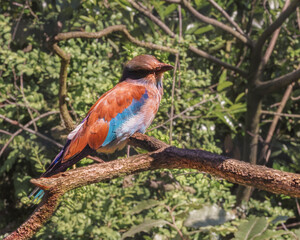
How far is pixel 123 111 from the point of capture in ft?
5.57

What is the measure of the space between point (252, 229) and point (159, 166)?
1.32ft

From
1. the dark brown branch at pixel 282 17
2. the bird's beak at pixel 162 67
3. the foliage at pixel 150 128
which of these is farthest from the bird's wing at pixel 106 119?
the dark brown branch at pixel 282 17

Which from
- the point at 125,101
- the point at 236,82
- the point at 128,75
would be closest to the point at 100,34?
the point at 128,75

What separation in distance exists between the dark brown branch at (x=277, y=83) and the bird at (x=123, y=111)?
856 mm

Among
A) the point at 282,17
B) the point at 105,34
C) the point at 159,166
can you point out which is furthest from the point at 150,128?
the point at 282,17

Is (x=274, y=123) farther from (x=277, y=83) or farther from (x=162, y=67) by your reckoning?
(x=162, y=67)

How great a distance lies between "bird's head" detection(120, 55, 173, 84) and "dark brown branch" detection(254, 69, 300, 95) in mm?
849

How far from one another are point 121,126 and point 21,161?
1251 mm

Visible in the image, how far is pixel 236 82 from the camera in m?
3.06

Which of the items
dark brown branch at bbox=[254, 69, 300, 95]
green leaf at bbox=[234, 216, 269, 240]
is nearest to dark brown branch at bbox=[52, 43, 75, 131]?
green leaf at bbox=[234, 216, 269, 240]

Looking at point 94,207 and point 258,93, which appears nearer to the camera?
point 94,207

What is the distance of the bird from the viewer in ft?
5.19

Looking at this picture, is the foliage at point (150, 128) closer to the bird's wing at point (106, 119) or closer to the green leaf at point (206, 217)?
the green leaf at point (206, 217)

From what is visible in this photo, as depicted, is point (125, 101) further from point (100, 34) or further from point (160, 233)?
point (160, 233)
